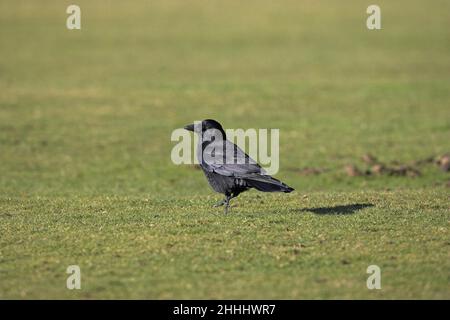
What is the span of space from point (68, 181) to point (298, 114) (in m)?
10.8

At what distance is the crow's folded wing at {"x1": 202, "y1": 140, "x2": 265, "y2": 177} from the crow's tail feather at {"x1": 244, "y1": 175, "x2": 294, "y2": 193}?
0.10 m

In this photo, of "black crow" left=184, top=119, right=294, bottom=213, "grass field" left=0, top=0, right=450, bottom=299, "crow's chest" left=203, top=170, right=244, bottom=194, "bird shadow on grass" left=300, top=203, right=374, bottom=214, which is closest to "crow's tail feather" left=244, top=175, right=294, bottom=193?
"black crow" left=184, top=119, right=294, bottom=213

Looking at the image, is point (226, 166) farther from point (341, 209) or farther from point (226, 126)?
point (226, 126)

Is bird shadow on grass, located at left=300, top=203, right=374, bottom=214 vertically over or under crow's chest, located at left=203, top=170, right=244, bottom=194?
under

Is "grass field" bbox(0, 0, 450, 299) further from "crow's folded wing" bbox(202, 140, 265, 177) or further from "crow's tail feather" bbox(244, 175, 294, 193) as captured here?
"crow's folded wing" bbox(202, 140, 265, 177)

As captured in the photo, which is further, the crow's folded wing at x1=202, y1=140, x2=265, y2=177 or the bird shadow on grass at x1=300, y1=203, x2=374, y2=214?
the bird shadow on grass at x1=300, y1=203, x2=374, y2=214

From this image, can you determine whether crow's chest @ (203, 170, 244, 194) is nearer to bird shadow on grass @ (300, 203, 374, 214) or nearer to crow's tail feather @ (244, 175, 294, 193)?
crow's tail feather @ (244, 175, 294, 193)

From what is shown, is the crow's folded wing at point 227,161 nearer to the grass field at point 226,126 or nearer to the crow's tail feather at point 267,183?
the crow's tail feather at point 267,183

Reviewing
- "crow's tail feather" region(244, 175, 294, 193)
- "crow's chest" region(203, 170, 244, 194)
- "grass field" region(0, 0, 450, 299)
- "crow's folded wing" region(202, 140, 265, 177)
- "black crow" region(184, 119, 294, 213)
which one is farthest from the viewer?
"crow's chest" region(203, 170, 244, 194)

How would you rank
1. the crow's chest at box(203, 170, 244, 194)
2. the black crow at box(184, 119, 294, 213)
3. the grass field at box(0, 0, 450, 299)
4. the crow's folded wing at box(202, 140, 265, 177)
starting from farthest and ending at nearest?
1. the crow's chest at box(203, 170, 244, 194)
2. the crow's folded wing at box(202, 140, 265, 177)
3. the black crow at box(184, 119, 294, 213)
4. the grass field at box(0, 0, 450, 299)

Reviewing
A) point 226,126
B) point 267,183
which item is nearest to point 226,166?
point 267,183

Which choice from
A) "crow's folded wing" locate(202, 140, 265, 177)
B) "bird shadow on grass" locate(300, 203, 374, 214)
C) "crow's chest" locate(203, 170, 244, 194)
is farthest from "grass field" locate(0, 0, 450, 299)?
"crow's folded wing" locate(202, 140, 265, 177)

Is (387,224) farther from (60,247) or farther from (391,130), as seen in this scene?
(391,130)

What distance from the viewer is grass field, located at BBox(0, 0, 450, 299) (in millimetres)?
10086
